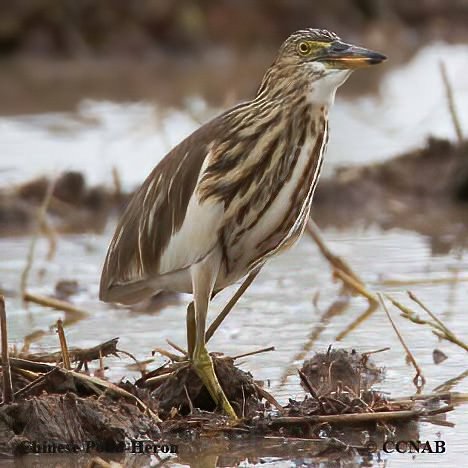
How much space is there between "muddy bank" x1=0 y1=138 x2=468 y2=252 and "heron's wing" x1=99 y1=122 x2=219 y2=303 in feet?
12.0

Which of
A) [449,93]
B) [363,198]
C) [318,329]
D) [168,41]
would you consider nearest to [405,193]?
[363,198]

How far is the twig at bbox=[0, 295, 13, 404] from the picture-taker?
4.74 meters

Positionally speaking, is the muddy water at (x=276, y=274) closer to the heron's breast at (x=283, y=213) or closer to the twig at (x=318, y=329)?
the twig at (x=318, y=329)

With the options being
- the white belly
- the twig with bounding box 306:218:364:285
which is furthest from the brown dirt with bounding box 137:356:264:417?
the twig with bounding box 306:218:364:285

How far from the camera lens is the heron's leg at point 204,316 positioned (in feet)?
17.0

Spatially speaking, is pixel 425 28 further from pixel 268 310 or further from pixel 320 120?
pixel 320 120

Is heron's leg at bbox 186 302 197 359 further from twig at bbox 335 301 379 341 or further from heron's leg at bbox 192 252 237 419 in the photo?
twig at bbox 335 301 379 341

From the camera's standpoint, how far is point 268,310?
277 inches

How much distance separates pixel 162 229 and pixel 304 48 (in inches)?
35.5

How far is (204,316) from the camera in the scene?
5203 millimetres

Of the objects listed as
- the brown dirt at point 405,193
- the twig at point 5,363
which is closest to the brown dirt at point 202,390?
the twig at point 5,363

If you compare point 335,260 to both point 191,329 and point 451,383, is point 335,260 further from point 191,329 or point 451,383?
point 191,329

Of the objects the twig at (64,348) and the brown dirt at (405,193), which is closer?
the twig at (64,348)

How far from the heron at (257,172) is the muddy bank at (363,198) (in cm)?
400
